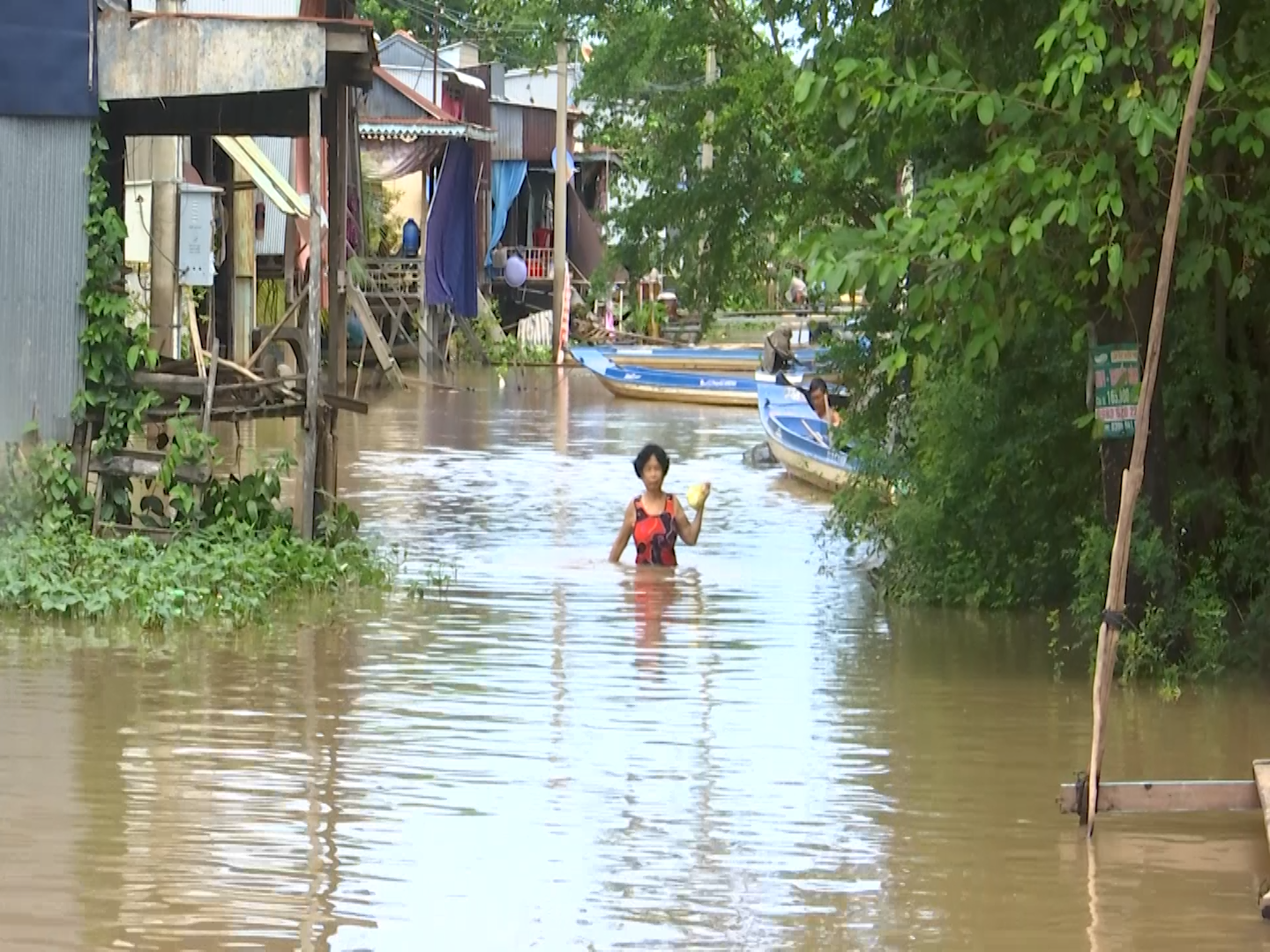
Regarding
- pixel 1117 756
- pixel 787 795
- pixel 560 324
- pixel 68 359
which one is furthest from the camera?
pixel 560 324

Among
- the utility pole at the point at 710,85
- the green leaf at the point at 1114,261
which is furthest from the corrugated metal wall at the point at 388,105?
the green leaf at the point at 1114,261

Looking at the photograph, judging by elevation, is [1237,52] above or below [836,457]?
above

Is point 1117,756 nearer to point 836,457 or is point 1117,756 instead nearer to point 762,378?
point 836,457

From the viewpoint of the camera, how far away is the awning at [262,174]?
2141 cm

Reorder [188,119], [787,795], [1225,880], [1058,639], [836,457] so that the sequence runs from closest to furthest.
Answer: [1225,880] < [787,795] < [1058,639] < [188,119] < [836,457]

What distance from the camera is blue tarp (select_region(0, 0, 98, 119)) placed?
11.9 meters

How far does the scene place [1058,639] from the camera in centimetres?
1141

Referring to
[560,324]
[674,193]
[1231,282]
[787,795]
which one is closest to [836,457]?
[674,193]

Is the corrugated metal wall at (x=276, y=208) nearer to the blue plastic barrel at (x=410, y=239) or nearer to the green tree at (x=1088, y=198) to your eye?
the blue plastic barrel at (x=410, y=239)

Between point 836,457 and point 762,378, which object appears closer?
point 836,457

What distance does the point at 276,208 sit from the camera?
29156 millimetres

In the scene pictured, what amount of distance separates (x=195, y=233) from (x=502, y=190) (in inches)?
1007

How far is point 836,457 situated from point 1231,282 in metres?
10.9

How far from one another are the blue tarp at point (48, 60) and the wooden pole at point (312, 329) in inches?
51.0
